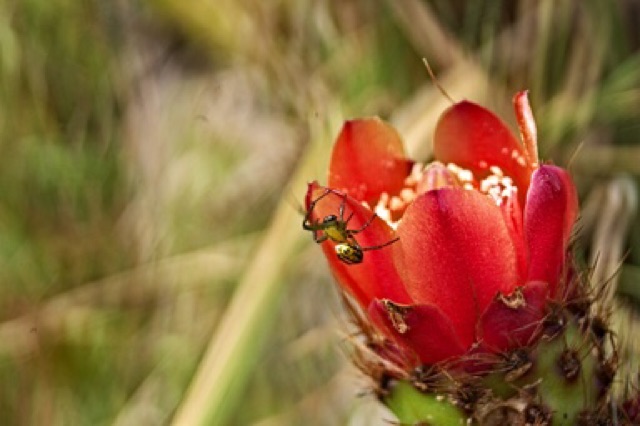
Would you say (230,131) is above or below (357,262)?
above

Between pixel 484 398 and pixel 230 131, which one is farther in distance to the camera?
pixel 230 131

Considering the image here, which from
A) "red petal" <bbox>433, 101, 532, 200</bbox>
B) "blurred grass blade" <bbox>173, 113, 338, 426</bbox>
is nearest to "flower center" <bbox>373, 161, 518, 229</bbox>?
"red petal" <bbox>433, 101, 532, 200</bbox>

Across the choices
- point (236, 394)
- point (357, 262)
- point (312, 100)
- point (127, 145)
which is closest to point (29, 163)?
point (127, 145)

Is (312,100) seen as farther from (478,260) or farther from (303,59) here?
(478,260)

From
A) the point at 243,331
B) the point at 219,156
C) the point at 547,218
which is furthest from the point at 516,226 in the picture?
the point at 219,156

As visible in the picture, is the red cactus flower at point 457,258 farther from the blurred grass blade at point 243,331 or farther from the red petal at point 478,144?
the blurred grass blade at point 243,331
